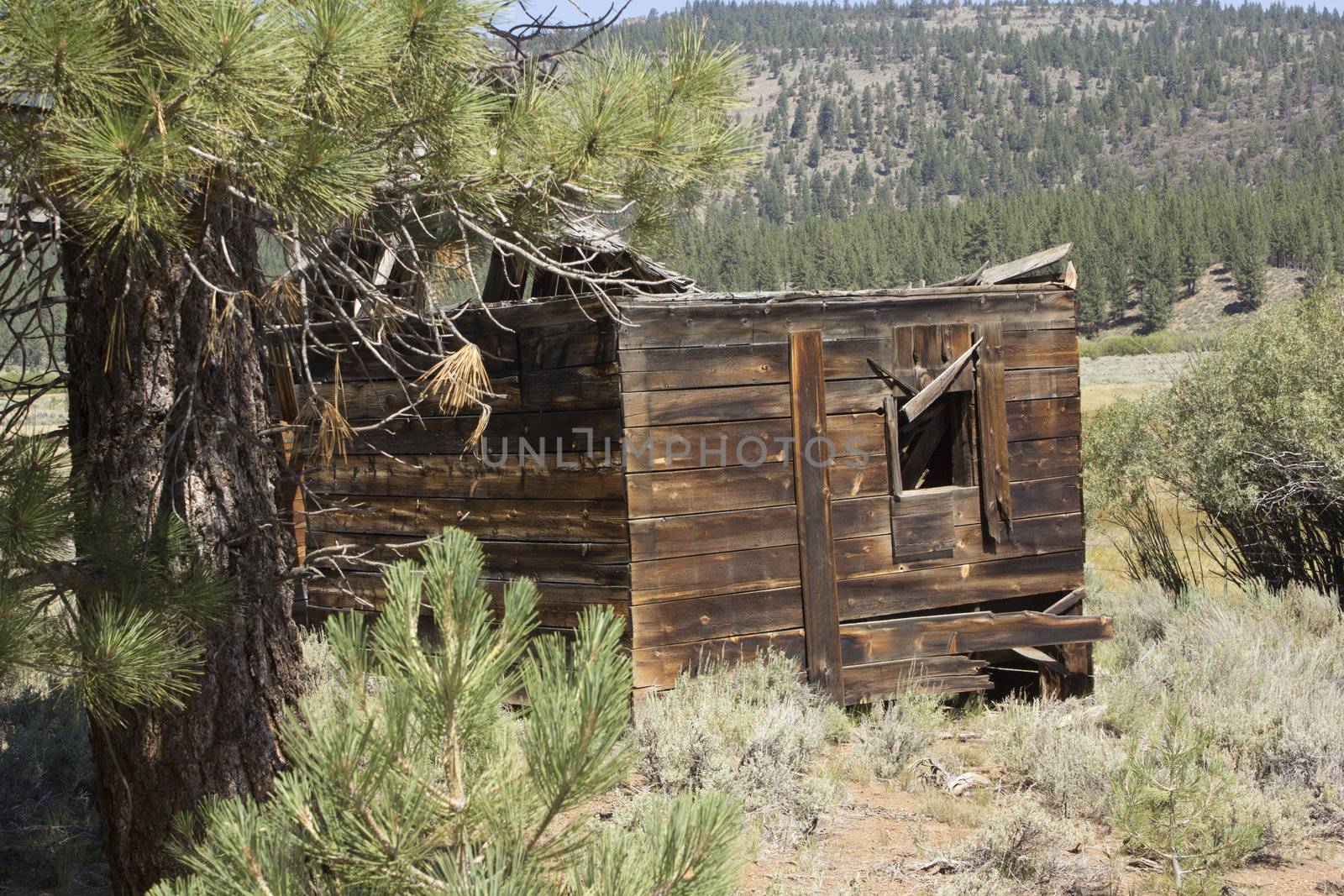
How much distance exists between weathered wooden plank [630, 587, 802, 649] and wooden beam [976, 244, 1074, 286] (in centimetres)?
286

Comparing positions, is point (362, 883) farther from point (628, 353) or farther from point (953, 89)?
point (953, 89)

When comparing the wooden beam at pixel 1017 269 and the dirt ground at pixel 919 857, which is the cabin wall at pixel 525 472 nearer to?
the dirt ground at pixel 919 857

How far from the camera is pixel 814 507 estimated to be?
23.1 ft

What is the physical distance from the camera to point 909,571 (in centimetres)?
741

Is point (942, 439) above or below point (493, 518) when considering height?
above

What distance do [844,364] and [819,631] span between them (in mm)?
1725

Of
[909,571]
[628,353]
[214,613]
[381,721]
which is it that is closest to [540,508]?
[628,353]

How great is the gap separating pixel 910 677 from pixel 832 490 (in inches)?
54.0

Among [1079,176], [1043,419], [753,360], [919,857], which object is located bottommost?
[919,857]

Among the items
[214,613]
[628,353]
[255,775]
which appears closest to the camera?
Result: [214,613]

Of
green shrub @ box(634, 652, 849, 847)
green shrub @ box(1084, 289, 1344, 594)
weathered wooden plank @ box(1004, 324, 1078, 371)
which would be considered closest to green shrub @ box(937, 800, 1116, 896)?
green shrub @ box(634, 652, 849, 847)

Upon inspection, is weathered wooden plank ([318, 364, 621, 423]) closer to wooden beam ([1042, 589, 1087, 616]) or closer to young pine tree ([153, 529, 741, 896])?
wooden beam ([1042, 589, 1087, 616])

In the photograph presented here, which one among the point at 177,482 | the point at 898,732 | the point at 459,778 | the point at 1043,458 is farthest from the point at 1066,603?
the point at 459,778

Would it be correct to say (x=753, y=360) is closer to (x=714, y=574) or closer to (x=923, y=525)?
(x=714, y=574)
